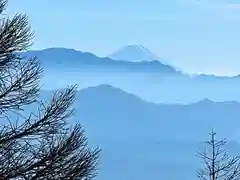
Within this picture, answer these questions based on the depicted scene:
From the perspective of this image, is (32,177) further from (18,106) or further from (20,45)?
(20,45)

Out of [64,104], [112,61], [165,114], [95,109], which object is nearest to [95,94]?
[95,109]

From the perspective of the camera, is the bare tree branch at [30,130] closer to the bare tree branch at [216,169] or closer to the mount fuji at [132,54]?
the bare tree branch at [216,169]

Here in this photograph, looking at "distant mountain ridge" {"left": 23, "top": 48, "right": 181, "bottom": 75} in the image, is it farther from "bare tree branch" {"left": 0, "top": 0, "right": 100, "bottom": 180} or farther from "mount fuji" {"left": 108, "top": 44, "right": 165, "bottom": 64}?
"bare tree branch" {"left": 0, "top": 0, "right": 100, "bottom": 180}

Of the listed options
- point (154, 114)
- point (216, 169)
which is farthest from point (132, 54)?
point (216, 169)

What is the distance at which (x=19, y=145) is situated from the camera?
5.82m

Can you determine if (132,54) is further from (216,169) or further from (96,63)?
(216,169)

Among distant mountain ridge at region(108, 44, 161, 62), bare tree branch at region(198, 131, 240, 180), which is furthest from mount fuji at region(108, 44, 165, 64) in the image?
bare tree branch at region(198, 131, 240, 180)

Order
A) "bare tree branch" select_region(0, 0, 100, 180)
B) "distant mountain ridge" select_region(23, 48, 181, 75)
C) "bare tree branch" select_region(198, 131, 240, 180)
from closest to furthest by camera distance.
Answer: "bare tree branch" select_region(0, 0, 100, 180) → "bare tree branch" select_region(198, 131, 240, 180) → "distant mountain ridge" select_region(23, 48, 181, 75)

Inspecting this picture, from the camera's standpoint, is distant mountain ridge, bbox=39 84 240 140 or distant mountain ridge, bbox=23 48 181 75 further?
distant mountain ridge, bbox=39 84 240 140

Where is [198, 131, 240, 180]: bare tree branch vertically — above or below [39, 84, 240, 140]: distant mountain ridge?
below

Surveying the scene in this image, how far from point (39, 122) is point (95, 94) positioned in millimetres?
62124

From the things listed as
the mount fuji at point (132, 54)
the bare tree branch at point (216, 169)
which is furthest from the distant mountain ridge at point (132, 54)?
the bare tree branch at point (216, 169)

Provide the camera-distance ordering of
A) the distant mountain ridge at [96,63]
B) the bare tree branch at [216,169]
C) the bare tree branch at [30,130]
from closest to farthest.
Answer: the bare tree branch at [30,130] → the bare tree branch at [216,169] → the distant mountain ridge at [96,63]

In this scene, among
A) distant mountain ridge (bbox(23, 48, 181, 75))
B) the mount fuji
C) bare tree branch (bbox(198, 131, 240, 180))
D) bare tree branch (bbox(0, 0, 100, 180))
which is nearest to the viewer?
bare tree branch (bbox(0, 0, 100, 180))
